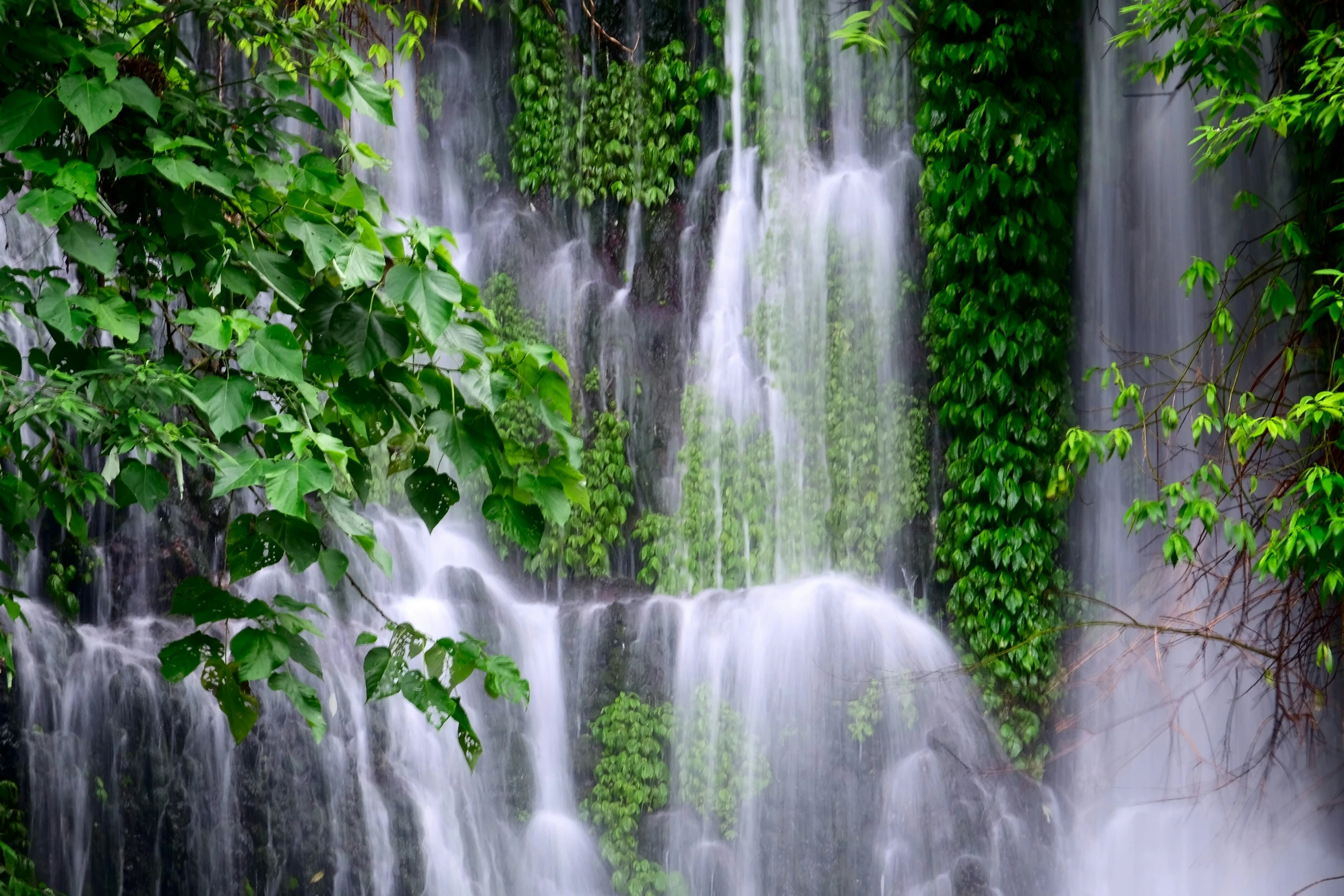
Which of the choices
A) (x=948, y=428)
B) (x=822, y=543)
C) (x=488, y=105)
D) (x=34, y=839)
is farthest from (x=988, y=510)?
(x=34, y=839)

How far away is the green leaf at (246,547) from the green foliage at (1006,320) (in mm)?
3596

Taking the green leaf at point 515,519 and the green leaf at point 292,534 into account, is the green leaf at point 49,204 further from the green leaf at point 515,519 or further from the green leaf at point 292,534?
the green leaf at point 515,519

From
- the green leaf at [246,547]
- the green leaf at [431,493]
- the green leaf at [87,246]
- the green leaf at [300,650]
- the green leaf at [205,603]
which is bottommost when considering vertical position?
the green leaf at [300,650]

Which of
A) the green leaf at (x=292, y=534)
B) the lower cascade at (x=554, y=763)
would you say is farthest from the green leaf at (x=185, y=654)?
the lower cascade at (x=554, y=763)

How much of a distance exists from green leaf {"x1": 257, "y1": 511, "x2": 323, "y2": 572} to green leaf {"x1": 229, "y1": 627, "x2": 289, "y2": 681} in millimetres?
118

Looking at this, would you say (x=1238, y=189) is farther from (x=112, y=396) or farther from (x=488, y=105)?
(x=112, y=396)

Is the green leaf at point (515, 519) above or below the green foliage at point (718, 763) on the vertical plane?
above

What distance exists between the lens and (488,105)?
18.7ft

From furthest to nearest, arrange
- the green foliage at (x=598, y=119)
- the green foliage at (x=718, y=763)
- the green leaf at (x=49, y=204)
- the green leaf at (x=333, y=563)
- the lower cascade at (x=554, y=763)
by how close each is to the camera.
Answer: the green foliage at (x=598, y=119)
the green foliage at (x=718, y=763)
the lower cascade at (x=554, y=763)
the green leaf at (x=333, y=563)
the green leaf at (x=49, y=204)

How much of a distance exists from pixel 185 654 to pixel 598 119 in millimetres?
4417

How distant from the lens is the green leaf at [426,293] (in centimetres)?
153

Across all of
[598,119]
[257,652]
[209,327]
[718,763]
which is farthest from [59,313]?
[598,119]

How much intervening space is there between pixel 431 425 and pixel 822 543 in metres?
3.68

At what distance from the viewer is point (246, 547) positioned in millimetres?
1507
